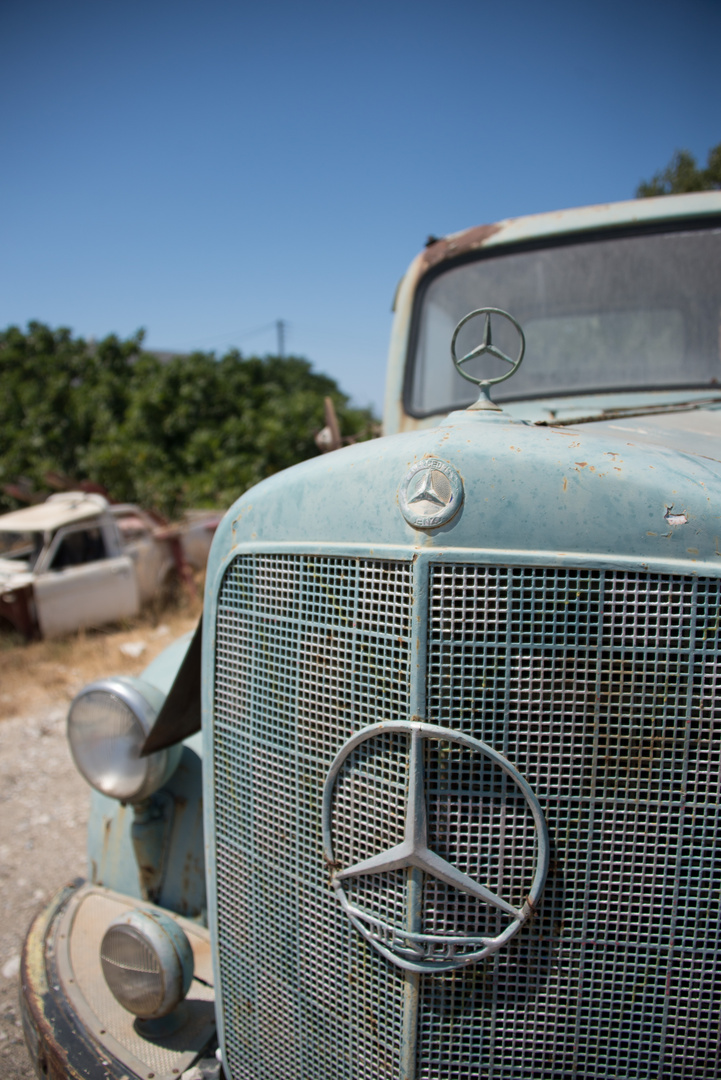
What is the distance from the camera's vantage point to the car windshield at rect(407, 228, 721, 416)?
2508 mm

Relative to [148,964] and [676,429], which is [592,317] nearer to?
[676,429]

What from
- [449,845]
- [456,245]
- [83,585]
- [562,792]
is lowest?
[83,585]

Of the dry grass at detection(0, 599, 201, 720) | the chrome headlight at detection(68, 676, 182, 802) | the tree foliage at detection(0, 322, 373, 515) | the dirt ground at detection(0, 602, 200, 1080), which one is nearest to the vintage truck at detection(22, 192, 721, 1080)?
the chrome headlight at detection(68, 676, 182, 802)

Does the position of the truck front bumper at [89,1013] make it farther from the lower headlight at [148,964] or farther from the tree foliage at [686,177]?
the tree foliage at [686,177]

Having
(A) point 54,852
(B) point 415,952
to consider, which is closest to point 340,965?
(B) point 415,952

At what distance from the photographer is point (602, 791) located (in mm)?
1191

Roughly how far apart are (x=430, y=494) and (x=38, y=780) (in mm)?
4494

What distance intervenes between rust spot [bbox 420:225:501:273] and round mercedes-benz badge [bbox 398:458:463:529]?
200cm

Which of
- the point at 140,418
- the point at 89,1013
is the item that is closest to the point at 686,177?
the point at 140,418

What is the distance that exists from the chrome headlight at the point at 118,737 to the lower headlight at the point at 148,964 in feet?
1.15

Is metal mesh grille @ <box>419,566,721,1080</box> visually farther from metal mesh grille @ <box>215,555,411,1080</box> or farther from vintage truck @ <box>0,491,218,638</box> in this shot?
vintage truck @ <box>0,491,218,638</box>

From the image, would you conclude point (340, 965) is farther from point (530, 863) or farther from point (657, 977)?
point (657, 977)

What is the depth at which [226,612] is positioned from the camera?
156 cm

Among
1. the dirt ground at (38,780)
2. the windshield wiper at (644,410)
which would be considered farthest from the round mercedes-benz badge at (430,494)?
the dirt ground at (38,780)
